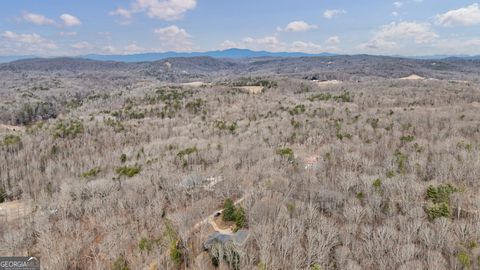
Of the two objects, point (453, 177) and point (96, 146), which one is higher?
point (453, 177)

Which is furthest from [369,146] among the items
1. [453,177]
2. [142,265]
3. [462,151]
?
[142,265]

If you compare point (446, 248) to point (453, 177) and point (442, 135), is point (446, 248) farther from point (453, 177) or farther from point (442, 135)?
point (442, 135)

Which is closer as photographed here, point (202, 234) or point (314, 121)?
point (202, 234)
